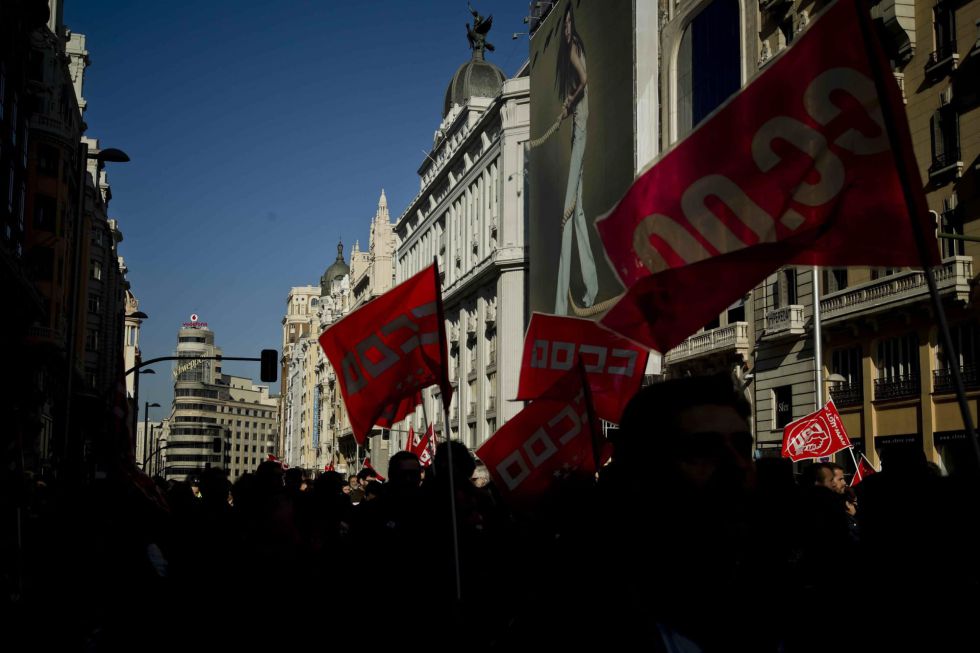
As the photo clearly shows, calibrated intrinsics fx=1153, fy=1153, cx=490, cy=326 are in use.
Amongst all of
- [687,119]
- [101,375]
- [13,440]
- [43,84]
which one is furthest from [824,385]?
[101,375]

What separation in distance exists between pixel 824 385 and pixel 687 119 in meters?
10.6

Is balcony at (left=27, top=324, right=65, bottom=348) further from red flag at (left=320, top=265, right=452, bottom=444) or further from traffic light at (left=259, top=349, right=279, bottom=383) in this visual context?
red flag at (left=320, top=265, right=452, bottom=444)

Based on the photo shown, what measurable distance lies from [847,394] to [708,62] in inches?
452

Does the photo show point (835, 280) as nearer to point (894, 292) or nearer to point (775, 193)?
point (894, 292)

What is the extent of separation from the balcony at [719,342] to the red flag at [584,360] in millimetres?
21117

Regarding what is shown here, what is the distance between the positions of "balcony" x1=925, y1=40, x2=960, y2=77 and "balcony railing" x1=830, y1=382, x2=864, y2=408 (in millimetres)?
7232

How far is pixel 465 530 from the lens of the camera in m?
6.66

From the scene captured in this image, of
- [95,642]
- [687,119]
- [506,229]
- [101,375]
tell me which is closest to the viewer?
[95,642]

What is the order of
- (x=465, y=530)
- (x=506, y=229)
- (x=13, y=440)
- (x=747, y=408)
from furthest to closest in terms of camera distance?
1. (x=506, y=229)
2. (x=13, y=440)
3. (x=465, y=530)
4. (x=747, y=408)

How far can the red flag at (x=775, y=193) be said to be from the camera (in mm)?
4305

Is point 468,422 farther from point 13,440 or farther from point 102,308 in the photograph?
point 13,440

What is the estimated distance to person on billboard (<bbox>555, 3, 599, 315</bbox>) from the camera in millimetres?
35469

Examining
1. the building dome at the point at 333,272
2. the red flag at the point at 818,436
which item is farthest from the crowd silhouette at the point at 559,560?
the building dome at the point at 333,272

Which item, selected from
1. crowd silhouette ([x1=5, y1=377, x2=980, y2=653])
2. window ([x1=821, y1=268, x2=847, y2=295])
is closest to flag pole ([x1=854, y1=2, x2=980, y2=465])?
crowd silhouette ([x1=5, y1=377, x2=980, y2=653])
